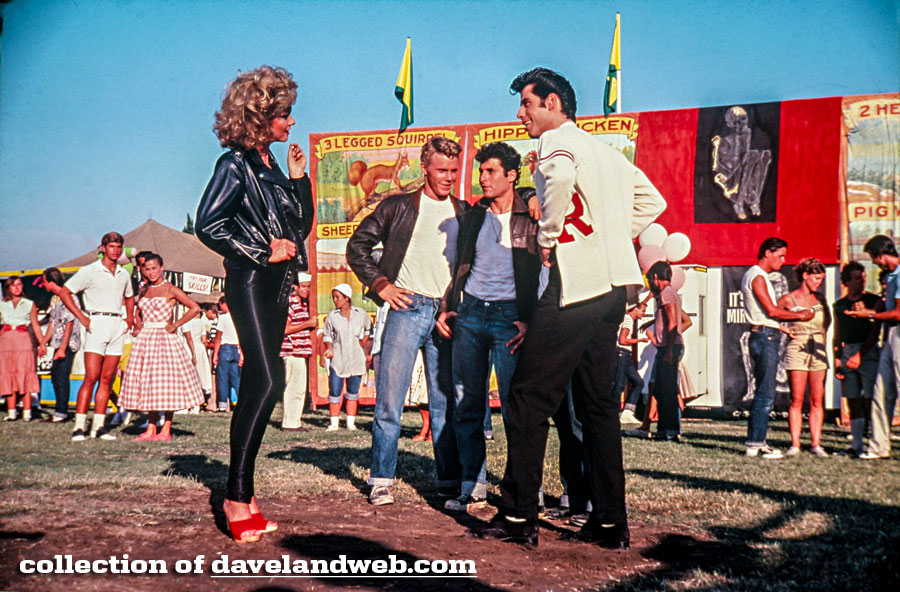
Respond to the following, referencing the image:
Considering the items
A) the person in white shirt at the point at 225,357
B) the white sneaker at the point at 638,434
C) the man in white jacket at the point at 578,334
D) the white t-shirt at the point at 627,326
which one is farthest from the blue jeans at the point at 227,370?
the man in white jacket at the point at 578,334

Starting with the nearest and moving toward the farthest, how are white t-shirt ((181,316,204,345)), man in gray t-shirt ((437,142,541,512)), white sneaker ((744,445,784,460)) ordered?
man in gray t-shirt ((437,142,541,512)) < white sneaker ((744,445,784,460)) < white t-shirt ((181,316,204,345))

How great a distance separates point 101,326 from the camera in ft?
28.3

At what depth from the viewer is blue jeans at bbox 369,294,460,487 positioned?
467cm

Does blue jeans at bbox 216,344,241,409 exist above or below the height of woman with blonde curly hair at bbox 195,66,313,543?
below

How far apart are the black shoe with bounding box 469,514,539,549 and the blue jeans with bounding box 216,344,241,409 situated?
1009cm

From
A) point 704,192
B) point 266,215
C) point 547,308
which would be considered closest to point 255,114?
point 266,215

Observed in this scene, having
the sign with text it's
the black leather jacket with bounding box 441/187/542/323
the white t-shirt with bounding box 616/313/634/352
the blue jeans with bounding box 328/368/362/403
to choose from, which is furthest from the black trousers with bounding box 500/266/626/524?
the sign with text it's

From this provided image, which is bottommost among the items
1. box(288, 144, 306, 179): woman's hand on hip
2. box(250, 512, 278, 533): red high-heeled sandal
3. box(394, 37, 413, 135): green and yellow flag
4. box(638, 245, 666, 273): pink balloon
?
box(250, 512, 278, 533): red high-heeled sandal

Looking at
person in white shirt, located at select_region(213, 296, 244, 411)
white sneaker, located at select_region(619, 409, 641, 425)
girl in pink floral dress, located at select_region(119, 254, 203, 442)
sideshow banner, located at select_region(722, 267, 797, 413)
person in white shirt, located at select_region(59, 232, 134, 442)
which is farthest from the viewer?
person in white shirt, located at select_region(213, 296, 244, 411)

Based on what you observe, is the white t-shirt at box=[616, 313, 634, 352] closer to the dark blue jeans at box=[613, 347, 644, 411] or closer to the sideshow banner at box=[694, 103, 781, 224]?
the dark blue jeans at box=[613, 347, 644, 411]

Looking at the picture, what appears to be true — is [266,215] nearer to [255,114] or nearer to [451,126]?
[255,114]

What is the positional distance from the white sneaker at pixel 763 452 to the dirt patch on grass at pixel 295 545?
12.6ft

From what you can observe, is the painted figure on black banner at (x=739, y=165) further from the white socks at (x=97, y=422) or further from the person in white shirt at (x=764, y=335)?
the white socks at (x=97, y=422)

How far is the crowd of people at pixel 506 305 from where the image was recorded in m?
3.53
